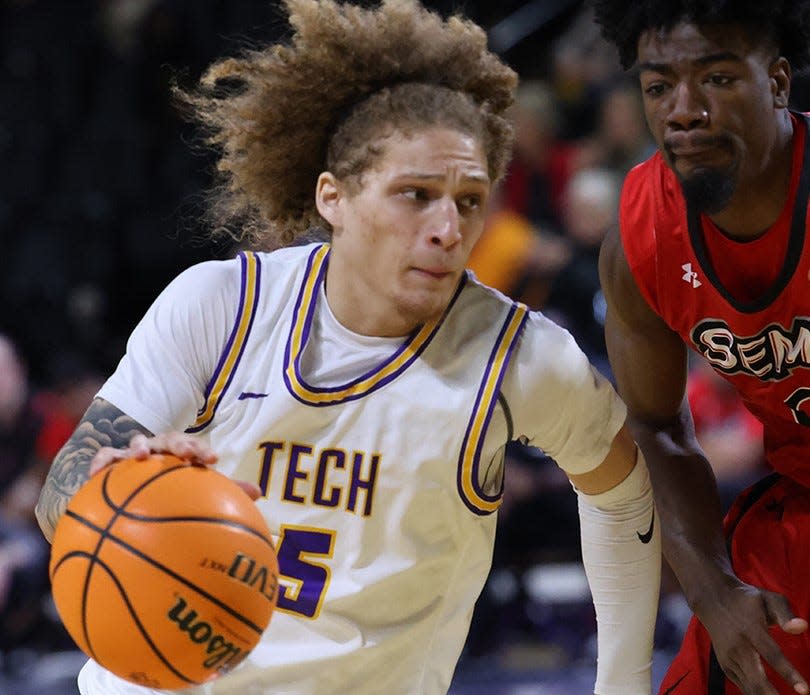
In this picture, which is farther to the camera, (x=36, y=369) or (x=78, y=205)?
(x=78, y=205)

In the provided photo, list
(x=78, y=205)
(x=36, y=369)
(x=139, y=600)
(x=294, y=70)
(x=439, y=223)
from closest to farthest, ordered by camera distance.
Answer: (x=139, y=600) < (x=439, y=223) < (x=294, y=70) < (x=36, y=369) < (x=78, y=205)

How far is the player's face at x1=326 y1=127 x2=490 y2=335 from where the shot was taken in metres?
2.86

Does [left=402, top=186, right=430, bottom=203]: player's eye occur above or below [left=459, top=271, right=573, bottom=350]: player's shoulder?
above

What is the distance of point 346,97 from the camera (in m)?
3.07

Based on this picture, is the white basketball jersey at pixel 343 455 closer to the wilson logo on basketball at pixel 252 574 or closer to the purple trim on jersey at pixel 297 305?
the purple trim on jersey at pixel 297 305

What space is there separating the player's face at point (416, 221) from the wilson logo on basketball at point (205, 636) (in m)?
0.81

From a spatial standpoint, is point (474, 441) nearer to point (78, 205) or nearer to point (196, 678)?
point (196, 678)

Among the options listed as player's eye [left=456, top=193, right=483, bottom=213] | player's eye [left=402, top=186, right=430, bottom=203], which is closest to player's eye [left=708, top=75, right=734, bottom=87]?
player's eye [left=456, top=193, right=483, bottom=213]

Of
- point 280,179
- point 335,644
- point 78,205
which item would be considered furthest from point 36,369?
point 335,644

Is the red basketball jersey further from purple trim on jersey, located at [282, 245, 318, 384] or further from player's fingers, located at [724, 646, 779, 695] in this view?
purple trim on jersey, located at [282, 245, 318, 384]

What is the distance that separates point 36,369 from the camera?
20.6ft

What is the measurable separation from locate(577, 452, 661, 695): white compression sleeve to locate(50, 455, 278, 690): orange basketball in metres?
0.96

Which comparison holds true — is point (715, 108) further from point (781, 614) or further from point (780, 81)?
point (781, 614)

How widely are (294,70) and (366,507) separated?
1.00 m
